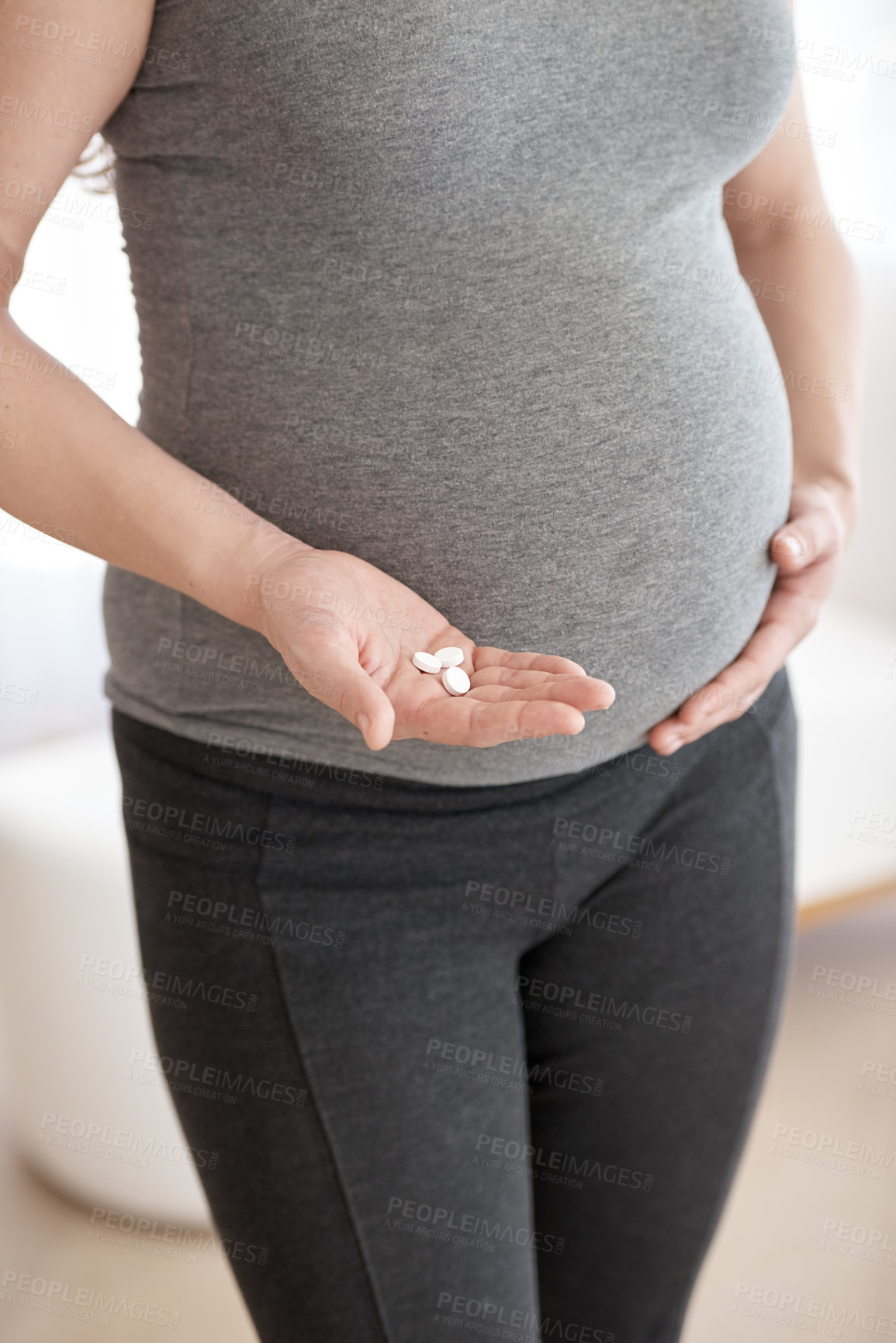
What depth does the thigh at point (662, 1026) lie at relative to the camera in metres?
0.80

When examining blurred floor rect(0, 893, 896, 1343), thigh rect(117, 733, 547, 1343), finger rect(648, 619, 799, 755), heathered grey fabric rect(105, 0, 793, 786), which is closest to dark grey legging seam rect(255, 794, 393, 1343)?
thigh rect(117, 733, 547, 1343)

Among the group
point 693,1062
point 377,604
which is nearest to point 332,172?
point 377,604

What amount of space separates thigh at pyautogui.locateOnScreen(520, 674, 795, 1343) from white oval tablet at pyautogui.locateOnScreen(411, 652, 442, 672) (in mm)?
221

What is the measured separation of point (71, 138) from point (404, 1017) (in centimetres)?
57

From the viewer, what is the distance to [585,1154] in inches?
32.4

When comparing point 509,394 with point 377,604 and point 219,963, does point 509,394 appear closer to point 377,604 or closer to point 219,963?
point 377,604

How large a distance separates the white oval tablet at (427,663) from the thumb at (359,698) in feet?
0.23

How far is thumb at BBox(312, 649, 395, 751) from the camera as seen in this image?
1.73ft

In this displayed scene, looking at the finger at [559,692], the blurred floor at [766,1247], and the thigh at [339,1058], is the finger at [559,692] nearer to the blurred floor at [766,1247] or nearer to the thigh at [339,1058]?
the thigh at [339,1058]

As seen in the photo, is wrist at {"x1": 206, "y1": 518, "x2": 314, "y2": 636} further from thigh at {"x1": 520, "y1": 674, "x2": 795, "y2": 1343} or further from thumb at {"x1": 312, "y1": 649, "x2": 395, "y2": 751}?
thigh at {"x1": 520, "y1": 674, "x2": 795, "y2": 1343}

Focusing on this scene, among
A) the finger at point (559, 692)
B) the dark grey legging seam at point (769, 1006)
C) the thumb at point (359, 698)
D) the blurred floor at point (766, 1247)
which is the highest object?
the thumb at point (359, 698)

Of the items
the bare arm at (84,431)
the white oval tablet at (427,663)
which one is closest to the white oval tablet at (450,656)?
the white oval tablet at (427,663)

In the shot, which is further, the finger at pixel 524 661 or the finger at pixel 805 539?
the finger at pixel 805 539

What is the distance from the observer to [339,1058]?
27.7 inches
